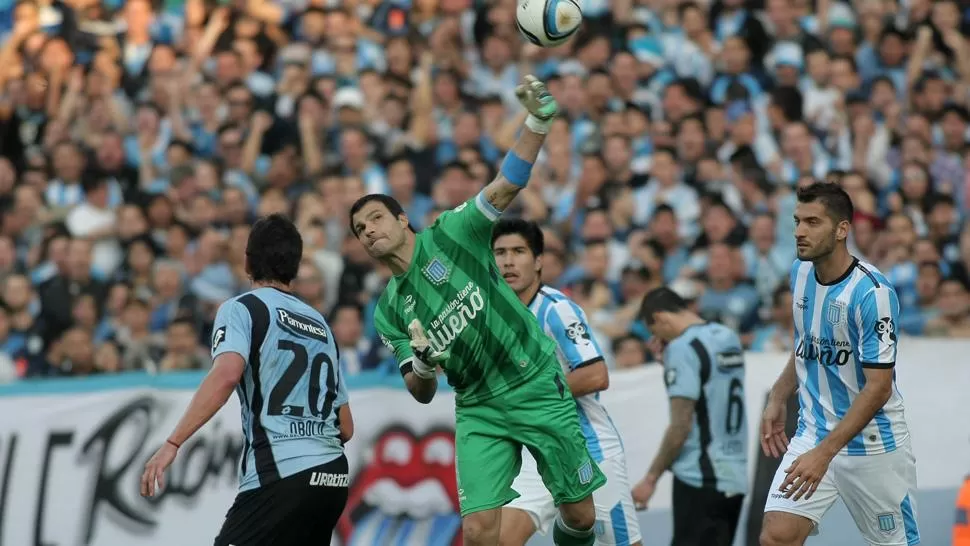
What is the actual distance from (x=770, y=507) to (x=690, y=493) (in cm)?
205

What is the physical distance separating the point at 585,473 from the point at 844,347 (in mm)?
1612

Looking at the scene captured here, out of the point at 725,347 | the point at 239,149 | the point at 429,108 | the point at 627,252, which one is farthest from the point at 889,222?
the point at 239,149

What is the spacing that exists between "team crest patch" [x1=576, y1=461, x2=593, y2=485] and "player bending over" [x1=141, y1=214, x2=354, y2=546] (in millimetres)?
1358

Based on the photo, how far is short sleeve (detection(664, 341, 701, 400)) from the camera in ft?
33.0

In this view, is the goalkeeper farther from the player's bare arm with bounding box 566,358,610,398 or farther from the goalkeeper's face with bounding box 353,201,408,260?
the player's bare arm with bounding box 566,358,610,398

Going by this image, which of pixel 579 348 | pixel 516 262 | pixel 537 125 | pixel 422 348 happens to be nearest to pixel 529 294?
pixel 516 262

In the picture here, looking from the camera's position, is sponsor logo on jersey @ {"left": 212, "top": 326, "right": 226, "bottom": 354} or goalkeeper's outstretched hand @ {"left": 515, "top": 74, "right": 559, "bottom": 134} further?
sponsor logo on jersey @ {"left": 212, "top": 326, "right": 226, "bottom": 354}

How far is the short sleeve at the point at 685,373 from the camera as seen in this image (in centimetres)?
1005

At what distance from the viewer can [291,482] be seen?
24.5ft

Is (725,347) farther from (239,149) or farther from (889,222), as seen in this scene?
(239,149)

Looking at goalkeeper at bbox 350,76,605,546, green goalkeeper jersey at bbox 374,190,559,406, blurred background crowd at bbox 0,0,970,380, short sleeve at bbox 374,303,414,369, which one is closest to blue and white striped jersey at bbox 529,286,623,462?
goalkeeper at bbox 350,76,605,546

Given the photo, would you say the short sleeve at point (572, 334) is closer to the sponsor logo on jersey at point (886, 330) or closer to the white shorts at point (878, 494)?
the white shorts at point (878, 494)

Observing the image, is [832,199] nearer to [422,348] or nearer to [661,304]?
[661,304]

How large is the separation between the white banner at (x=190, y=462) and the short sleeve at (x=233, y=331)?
491 centimetres
